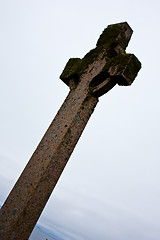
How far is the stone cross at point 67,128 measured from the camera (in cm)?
225

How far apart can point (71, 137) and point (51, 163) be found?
1.36 ft

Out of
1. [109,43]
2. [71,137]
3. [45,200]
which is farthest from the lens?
[109,43]

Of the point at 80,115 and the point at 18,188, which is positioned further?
the point at 80,115

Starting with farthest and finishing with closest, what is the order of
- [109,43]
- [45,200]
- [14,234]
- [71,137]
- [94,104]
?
1. [109,43]
2. [94,104]
3. [71,137]
4. [45,200]
5. [14,234]

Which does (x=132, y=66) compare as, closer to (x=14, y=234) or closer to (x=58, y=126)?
(x=58, y=126)

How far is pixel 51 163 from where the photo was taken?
2.43 metres

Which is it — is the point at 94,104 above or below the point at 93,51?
below

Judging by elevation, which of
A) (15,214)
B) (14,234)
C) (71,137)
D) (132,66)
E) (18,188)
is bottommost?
(14,234)

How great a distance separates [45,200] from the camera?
2.35 m

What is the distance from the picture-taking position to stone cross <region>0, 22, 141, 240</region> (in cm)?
225

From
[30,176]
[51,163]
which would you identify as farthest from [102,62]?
[30,176]

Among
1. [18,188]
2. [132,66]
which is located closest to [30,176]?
[18,188]

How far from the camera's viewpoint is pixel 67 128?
8.64 feet

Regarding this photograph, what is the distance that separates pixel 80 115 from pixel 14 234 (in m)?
1.55
